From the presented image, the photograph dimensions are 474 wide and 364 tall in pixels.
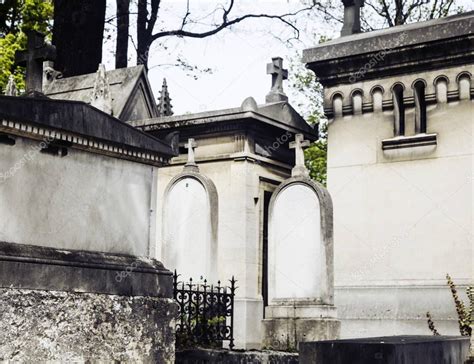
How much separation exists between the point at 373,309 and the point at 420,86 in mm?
3021

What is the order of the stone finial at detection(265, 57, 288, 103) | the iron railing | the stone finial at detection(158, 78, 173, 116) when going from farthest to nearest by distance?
the stone finial at detection(158, 78, 173, 116) < the stone finial at detection(265, 57, 288, 103) < the iron railing

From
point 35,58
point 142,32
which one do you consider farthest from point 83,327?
point 142,32

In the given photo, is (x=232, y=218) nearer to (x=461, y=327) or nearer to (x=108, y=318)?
(x=461, y=327)

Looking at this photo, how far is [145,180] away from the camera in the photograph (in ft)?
20.4

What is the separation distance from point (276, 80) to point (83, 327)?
772 centimetres

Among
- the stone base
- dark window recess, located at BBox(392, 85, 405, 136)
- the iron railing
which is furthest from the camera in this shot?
dark window recess, located at BBox(392, 85, 405, 136)

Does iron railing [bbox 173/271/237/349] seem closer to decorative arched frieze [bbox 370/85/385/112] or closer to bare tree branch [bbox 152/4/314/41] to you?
decorative arched frieze [bbox 370/85/385/112]

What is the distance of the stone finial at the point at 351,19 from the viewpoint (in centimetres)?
1110

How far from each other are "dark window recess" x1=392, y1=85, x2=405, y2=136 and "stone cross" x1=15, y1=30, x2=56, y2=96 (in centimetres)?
535

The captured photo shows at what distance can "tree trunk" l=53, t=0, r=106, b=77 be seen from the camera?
10781 mm

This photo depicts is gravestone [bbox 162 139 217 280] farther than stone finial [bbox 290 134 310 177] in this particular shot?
Yes

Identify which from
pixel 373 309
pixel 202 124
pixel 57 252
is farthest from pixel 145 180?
pixel 202 124

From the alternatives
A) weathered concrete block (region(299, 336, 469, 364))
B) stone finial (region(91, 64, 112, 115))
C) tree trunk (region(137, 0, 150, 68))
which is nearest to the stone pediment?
stone finial (region(91, 64, 112, 115))

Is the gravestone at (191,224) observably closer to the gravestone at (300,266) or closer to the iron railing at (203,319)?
the gravestone at (300,266)
